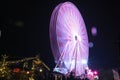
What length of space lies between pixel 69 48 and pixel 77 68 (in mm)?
891

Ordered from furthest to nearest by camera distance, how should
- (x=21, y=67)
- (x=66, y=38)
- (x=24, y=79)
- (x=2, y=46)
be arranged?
(x=66, y=38)
(x=2, y=46)
(x=21, y=67)
(x=24, y=79)

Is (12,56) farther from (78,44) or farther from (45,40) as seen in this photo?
(78,44)

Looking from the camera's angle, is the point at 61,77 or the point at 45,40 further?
the point at 45,40

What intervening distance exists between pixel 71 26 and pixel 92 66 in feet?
12.4

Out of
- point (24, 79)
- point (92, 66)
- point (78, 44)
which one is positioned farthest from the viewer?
point (92, 66)

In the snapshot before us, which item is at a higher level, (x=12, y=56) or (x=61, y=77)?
(x=12, y=56)

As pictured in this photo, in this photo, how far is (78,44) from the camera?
11438 millimetres

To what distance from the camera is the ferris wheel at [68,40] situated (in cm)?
912

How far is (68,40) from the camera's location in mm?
10477

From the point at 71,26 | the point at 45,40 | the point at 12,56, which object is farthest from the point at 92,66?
the point at 12,56

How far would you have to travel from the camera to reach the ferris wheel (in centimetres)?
912

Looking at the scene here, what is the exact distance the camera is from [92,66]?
13.9 meters

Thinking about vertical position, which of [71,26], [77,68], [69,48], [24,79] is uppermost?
[71,26]

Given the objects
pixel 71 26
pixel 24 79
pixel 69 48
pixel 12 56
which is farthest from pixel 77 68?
pixel 24 79
